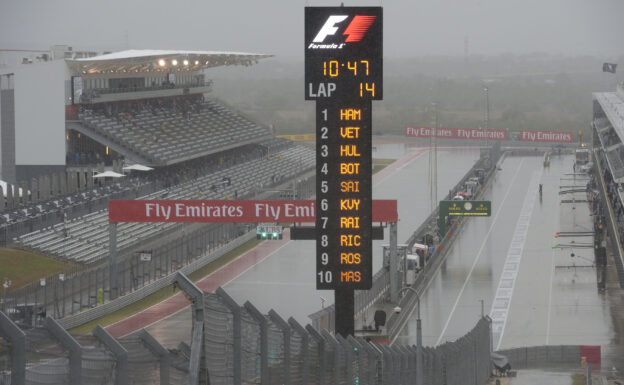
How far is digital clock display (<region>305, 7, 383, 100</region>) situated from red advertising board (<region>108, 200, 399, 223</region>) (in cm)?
2062

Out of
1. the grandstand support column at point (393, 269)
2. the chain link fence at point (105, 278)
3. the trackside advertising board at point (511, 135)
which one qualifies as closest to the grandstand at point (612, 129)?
the grandstand support column at point (393, 269)

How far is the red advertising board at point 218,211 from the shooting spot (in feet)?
144

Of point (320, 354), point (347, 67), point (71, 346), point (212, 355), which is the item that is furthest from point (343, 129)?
point (71, 346)

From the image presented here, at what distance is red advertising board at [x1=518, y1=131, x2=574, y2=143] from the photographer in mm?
121562

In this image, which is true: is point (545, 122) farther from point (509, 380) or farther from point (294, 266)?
point (509, 380)

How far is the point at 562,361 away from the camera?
34688mm

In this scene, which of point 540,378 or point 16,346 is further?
point 540,378

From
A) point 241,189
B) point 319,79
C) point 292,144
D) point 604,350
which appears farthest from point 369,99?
point 292,144

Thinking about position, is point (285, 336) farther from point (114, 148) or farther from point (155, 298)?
point (114, 148)

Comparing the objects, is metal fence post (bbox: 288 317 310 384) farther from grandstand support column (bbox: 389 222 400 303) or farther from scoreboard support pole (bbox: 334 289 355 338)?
grandstand support column (bbox: 389 222 400 303)

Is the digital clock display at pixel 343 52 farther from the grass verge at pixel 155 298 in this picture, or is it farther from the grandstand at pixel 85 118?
the grandstand at pixel 85 118

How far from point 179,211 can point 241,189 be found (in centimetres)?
2846

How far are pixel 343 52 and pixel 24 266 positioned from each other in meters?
24.7

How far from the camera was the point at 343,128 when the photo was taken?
23156mm
